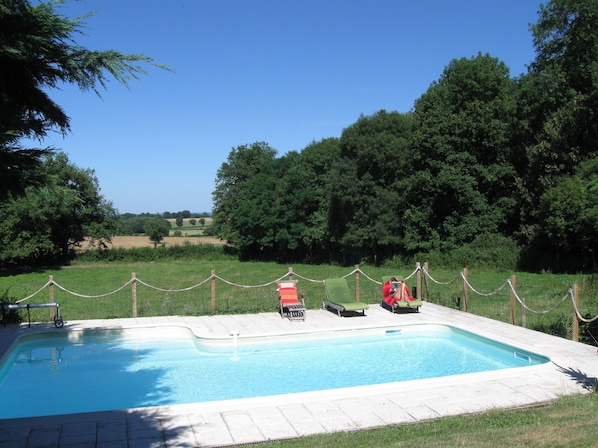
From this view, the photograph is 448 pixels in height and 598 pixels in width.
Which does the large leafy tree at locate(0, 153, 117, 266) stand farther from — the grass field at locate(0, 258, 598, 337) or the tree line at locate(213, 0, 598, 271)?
the tree line at locate(213, 0, 598, 271)

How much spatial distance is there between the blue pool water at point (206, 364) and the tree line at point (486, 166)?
1090 centimetres

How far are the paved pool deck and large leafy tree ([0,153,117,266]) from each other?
84.0 feet

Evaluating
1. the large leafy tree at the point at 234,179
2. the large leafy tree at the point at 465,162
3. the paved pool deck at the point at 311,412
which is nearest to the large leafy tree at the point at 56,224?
the large leafy tree at the point at 234,179

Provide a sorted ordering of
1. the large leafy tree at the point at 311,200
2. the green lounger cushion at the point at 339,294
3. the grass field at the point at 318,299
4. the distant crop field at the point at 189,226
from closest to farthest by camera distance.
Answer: the grass field at the point at 318,299, the green lounger cushion at the point at 339,294, the large leafy tree at the point at 311,200, the distant crop field at the point at 189,226

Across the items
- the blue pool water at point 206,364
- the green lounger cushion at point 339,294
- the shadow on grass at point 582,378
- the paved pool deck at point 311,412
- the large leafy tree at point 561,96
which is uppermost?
the large leafy tree at point 561,96

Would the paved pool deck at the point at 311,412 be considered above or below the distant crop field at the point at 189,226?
below

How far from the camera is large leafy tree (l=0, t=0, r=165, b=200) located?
3.87 m

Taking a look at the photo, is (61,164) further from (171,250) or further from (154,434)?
(154,434)

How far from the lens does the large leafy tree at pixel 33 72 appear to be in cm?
387

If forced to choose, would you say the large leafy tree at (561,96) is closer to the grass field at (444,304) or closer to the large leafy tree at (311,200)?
the grass field at (444,304)

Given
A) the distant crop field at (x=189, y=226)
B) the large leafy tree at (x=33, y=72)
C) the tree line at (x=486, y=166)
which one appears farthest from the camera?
the distant crop field at (x=189, y=226)

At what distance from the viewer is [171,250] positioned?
41.9 m

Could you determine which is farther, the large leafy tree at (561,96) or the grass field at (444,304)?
the large leafy tree at (561,96)

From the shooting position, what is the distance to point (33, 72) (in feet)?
13.6
